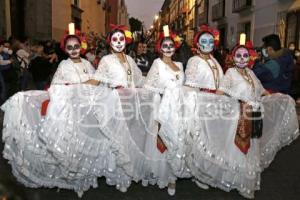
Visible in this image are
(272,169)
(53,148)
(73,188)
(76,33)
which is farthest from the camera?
(272,169)

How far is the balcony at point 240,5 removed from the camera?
21859mm

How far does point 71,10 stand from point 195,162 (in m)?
19.0

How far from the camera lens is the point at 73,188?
4828 millimetres

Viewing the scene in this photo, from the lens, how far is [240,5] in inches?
925

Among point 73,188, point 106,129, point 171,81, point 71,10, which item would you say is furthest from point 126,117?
point 71,10

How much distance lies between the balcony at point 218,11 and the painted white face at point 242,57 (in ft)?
78.1

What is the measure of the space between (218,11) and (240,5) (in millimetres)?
6052

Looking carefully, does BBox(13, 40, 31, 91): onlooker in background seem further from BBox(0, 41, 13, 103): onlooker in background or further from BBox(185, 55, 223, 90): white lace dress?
BBox(185, 55, 223, 90): white lace dress

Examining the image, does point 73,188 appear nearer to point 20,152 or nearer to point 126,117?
point 20,152

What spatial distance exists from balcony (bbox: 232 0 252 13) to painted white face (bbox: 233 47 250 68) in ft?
58.1

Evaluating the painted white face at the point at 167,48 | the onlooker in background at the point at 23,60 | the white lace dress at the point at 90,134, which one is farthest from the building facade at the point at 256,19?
the white lace dress at the point at 90,134

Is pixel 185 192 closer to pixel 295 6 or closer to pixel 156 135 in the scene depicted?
pixel 156 135

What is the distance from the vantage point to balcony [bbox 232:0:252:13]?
861 inches

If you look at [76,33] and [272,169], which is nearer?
[76,33]
